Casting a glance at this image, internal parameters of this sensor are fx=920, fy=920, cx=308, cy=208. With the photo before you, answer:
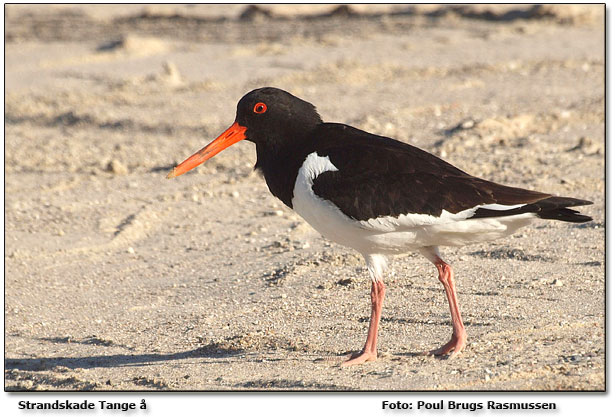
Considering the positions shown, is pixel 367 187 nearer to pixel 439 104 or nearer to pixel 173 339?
pixel 173 339

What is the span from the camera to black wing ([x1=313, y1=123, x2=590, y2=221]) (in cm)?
498

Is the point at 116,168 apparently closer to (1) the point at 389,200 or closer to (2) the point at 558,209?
(1) the point at 389,200

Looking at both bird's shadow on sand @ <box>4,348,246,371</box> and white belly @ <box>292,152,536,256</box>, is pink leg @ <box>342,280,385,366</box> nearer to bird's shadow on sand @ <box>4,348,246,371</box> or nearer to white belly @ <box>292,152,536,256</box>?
white belly @ <box>292,152,536,256</box>

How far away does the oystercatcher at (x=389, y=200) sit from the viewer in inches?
196

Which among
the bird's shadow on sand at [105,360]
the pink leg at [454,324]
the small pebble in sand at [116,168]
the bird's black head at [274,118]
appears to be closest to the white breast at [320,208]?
the bird's black head at [274,118]

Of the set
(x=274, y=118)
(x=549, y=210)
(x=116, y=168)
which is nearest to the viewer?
(x=549, y=210)

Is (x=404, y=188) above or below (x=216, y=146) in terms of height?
below

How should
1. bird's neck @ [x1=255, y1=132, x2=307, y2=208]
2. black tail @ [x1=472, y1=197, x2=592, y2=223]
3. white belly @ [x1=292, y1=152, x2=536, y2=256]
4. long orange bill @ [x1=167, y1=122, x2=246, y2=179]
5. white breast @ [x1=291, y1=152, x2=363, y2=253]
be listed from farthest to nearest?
long orange bill @ [x1=167, y1=122, x2=246, y2=179] < bird's neck @ [x1=255, y1=132, x2=307, y2=208] < white breast @ [x1=291, y1=152, x2=363, y2=253] < white belly @ [x1=292, y1=152, x2=536, y2=256] < black tail @ [x1=472, y1=197, x2=592, y2=223]

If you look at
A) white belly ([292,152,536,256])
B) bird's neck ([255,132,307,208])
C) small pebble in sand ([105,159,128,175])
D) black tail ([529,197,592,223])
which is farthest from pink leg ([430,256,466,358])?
small pebble in sand ([105,159,128,175])

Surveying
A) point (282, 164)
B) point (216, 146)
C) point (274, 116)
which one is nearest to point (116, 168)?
point (216, 146)

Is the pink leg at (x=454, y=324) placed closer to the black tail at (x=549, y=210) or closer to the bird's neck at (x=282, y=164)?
the black tail at (x=549, y=210)

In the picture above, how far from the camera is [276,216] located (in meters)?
8.42

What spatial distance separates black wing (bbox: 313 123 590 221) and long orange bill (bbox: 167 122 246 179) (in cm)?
82

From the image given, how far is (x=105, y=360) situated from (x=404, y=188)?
222 cm
